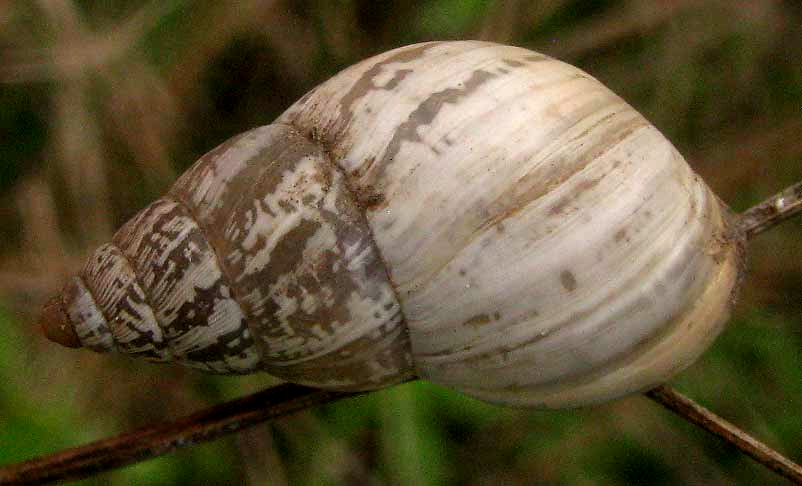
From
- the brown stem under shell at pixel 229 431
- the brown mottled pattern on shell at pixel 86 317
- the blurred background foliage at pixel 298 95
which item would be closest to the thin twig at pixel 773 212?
the brown stem under shell at pixel 229 431

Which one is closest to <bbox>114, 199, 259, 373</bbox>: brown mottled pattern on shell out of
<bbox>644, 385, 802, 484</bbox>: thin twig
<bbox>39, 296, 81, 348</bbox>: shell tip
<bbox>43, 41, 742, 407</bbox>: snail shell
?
<bbox>43, 41, 742, 407</bbox>: snail shell

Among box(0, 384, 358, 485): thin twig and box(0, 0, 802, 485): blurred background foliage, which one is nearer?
box(0, 384, 358, 485): thin twig

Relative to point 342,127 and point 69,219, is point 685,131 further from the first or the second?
point 69,219

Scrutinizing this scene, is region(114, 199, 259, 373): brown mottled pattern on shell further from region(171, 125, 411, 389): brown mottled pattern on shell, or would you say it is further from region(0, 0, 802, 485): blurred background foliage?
region(0, 0, 802, 485): blurred background foliage

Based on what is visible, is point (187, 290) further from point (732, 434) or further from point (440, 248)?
point (732, 434)

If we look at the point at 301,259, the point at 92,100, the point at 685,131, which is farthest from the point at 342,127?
Answer: the point at 685,131

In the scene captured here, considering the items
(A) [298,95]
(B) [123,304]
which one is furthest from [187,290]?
(A) [298,95]

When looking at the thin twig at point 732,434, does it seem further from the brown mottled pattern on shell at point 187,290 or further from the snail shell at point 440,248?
the brown mottled pattern on shell at point 187,290
